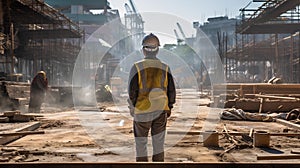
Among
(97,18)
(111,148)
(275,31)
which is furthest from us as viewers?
(97,18)

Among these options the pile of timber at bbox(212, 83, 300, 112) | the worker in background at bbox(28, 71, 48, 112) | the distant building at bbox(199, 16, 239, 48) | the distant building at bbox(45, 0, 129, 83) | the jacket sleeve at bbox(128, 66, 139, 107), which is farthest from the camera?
the distant building at bbox(199, 16, 239, 48)

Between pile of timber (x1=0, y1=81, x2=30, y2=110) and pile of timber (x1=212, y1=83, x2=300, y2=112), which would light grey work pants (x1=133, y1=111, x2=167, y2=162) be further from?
pile of timber (x1=0, y1=81, x2=30, y2=110)

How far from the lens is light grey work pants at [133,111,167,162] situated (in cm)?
492

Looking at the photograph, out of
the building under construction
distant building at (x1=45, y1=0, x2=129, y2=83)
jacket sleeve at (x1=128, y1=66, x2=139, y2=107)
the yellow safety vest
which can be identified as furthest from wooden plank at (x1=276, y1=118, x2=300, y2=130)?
distant building at (x1=45, y1=0, x2=129, y2=83)

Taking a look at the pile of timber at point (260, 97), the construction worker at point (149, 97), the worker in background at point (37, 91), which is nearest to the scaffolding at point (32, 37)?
the worker in background at point (37, 91)

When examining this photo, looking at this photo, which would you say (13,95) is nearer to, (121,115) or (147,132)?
(121,115)

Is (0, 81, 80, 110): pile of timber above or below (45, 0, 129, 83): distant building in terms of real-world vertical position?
below

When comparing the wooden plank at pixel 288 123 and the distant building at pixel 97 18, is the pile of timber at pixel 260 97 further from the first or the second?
the distant building at pixel 97 18

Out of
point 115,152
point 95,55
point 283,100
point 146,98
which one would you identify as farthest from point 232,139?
point 95,55

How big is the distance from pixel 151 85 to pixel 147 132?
0.62 m

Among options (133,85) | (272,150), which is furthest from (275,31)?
(133,85)

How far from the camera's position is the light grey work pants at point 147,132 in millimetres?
4918

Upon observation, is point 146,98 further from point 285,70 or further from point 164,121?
point 285,70

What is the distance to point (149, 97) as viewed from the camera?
490 centimetres
